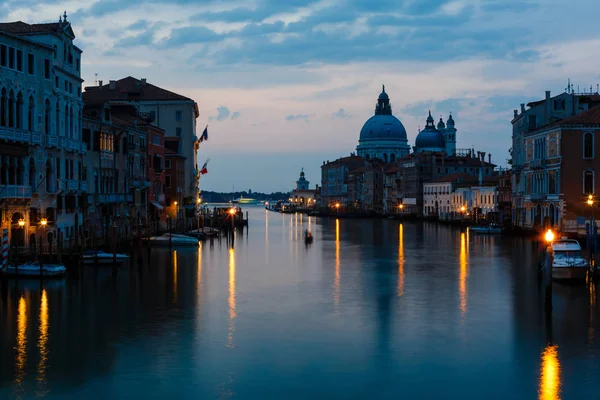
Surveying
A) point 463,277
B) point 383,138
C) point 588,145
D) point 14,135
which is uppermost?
point 383,138

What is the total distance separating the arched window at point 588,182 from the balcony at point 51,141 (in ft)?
105

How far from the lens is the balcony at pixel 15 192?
31.7 metres

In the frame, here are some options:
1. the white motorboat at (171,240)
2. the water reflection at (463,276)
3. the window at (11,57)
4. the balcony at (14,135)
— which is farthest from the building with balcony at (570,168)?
the window at (11,57)

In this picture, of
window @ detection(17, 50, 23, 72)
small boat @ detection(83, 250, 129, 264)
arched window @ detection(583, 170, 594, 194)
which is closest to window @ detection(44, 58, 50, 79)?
window @ detection(17, 50, 23, 72)

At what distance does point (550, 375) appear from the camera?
17.3 metres

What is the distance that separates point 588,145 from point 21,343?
Result: 4106 cm

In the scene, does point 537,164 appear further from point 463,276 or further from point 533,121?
point 463,276

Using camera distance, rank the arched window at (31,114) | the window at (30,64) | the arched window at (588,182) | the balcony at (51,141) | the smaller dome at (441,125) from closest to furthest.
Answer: the window at (30,64) < the arched window at (31,114) < the balcony at (51,141) < the arched window at (588,182) < the smaller dome at (441,125)

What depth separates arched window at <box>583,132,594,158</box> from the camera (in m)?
52.5

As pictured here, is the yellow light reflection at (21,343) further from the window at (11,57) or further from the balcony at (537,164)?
the balcony at (537,164)

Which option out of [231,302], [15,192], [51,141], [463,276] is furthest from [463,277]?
[51,141]

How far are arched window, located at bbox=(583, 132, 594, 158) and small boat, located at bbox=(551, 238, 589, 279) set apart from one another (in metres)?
24.0

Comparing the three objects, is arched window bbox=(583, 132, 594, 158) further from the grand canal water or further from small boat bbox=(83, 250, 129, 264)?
small boat bbox=(83, 250, 129, 264)

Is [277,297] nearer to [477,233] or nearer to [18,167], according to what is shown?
[18,167]
